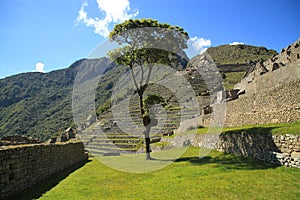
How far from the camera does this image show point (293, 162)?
7891mm

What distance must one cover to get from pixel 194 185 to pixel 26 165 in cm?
545

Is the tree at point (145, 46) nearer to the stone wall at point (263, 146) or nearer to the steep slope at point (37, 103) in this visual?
the stone wall at point (263, 146)

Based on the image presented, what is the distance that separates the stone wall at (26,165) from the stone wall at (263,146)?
835 centimetres

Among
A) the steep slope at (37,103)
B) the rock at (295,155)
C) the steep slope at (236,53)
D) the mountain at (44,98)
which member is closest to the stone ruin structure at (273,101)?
the rock at (295,155)

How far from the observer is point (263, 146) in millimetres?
9688

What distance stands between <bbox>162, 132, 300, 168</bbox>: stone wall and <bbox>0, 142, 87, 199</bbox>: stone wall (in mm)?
8354

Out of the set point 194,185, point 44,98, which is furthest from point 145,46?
point 44,98

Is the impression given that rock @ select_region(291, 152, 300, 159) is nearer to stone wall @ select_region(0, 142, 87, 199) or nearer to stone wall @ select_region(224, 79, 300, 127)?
stone wall @ select_region(224, 79, 300, 127)

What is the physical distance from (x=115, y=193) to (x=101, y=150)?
22.5 m

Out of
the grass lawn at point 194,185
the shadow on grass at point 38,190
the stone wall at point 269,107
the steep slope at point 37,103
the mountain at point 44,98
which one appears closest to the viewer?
the grass lawn at point 194,185

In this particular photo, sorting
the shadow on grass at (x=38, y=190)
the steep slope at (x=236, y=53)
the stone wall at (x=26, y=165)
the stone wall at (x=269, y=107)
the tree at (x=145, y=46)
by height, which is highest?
the steep slope at (x=236, y=53)

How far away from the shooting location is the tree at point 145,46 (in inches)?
625

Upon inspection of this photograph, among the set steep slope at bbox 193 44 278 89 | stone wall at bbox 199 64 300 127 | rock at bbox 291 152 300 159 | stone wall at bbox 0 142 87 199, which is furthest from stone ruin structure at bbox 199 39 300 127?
steep slope at bbox 193 44 278 89

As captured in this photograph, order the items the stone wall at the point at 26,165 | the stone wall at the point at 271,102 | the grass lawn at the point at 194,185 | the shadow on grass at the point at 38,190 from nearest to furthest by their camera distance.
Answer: the grass lawn at the point at 194,185, the stone wall at the point at 26,165, the shadow on grass at the point at 38,190, the stone wall at the point at 271,102
